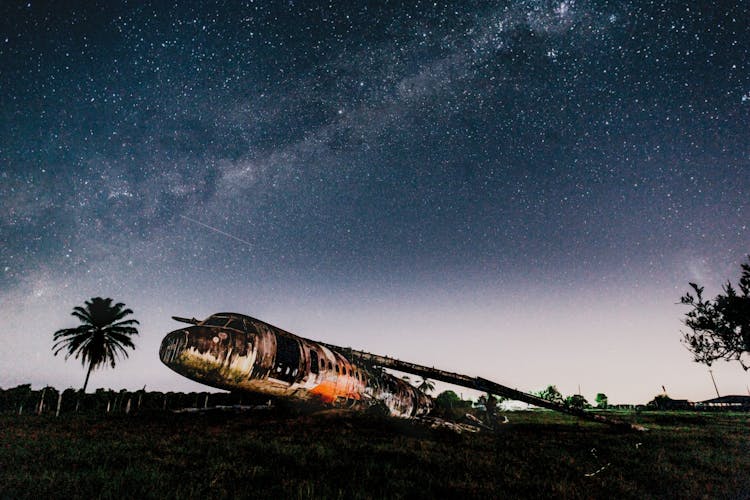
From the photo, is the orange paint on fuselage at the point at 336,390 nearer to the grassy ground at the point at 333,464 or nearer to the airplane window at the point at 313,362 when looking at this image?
the airplane window at the point at 313,362

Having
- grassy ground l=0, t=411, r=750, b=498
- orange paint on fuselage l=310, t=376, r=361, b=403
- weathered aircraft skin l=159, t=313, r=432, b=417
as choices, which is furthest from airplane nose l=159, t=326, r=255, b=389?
orange paint on fuselage l=310, t=376, r=361, b=403

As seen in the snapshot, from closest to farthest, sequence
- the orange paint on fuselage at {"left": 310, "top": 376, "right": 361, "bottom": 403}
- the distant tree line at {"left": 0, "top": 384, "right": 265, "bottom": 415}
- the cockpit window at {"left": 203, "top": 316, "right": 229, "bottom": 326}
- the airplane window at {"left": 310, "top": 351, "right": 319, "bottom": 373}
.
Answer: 1. the cockpit window at {"left": 203, "top": 316, "right": 229, "bottom": 326}
2. the airplane window at {"left": 310, "top": 351, "right": 319, "bottom": 373}
3. the orange paint on fuselage at {"left": 310, "top": 376, "right": 361, "bottom": 403}
4. the distant tree line at {"left": 0, "top": 384, "right": 265, "bottom": 415}

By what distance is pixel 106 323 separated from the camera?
43.8 m

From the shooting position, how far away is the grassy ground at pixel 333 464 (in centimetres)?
654

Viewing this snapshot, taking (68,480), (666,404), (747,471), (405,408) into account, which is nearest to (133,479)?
(68,480)

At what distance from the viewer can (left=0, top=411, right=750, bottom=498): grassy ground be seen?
654cm

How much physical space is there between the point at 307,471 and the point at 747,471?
1268cm

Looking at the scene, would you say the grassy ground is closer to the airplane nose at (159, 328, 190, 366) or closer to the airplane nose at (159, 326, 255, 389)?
the airplane nose at (159, 326, 255, 389)

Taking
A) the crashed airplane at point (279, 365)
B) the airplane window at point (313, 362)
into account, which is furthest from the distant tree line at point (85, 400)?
the airplane window at point (313, 362)

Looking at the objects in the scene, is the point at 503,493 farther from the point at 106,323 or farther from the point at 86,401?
the point at 106,323

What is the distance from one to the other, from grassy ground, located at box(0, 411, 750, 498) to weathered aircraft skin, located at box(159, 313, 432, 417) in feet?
4.53

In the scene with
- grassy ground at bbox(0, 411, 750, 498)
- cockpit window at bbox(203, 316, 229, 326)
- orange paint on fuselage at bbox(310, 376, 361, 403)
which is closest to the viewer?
grassy ground at bbox(0, 411, 750, 498)

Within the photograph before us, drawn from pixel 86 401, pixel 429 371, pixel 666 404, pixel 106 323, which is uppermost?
pixel 106 323

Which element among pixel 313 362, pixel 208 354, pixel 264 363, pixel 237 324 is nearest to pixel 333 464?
pixel 264 363
